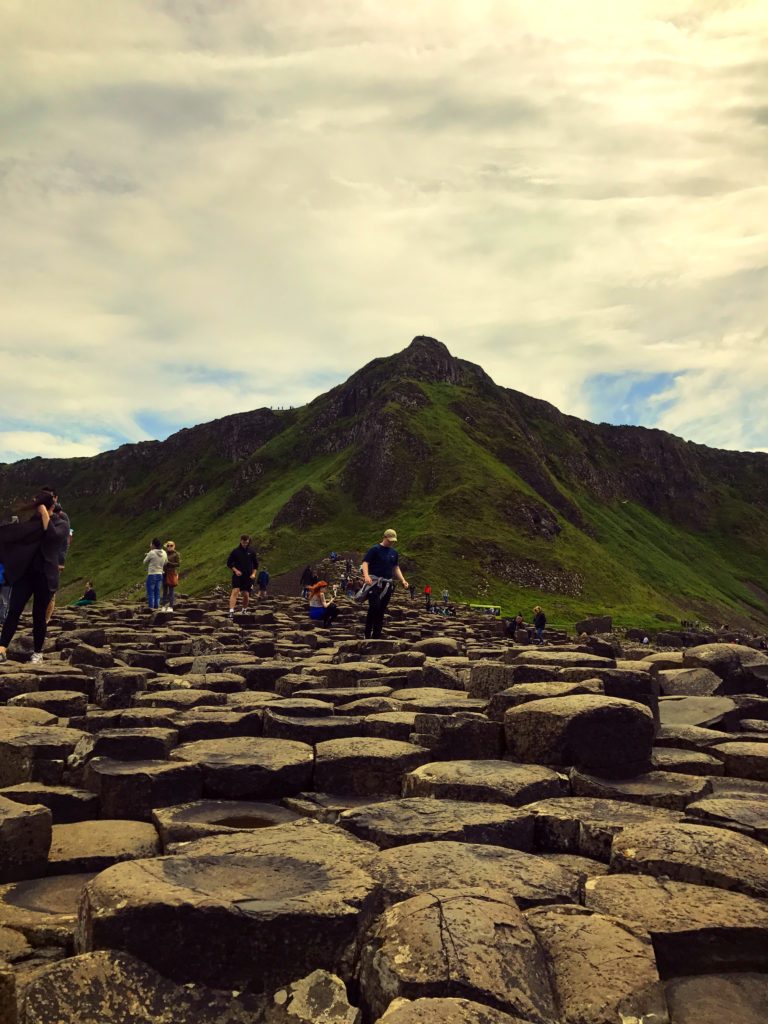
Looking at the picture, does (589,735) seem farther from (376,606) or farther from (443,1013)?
(376,606)

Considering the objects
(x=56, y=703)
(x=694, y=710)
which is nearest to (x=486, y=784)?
(x=56, y=703)

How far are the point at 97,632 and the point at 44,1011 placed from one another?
16.0m

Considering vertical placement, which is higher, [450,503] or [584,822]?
[450,503]

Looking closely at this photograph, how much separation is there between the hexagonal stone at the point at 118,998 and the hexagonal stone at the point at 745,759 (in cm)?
602

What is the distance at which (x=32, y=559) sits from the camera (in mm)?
13430

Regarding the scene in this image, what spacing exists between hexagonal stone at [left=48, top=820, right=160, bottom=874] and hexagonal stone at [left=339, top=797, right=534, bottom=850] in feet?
4.42

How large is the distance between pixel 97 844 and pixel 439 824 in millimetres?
2253

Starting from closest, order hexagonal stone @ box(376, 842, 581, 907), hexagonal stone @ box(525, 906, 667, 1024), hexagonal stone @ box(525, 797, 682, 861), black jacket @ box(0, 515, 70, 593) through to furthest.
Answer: hexagonal stone @ box(525, 906, 667, 1024), hexagonal stone @ box(376, 842, 581, 907), hexagonal stone @ box(525, 797, 682, 861), black jacket @ box(0, 515, 70, 593)

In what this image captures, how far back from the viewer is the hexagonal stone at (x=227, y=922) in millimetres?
3625

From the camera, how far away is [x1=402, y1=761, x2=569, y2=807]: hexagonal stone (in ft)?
20.9

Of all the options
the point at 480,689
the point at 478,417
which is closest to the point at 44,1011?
the point at 480,689

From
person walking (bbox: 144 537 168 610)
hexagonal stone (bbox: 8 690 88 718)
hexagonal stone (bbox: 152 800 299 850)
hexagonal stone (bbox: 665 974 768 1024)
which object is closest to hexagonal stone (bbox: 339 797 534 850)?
hexagonal stone (bbox: 152 800 299 850)

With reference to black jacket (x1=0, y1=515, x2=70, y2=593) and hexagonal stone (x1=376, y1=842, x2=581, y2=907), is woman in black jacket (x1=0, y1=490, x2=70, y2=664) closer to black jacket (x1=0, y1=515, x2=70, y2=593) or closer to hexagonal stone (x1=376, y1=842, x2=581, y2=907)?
black jacket (x1=0, y1=515, x2=70, y2=593)

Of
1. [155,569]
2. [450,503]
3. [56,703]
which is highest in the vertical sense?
[450,503]
